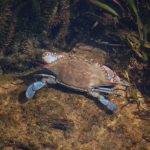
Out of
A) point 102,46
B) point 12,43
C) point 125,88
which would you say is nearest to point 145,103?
point 125,88

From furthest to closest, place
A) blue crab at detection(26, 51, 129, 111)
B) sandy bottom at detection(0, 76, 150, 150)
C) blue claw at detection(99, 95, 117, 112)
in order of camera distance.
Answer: blue crab at detection(26, 51, 129, 111) < blue claw at detection(99, 95, 117, 112) < sandy bottom at detection(0, 76, 150, 150)

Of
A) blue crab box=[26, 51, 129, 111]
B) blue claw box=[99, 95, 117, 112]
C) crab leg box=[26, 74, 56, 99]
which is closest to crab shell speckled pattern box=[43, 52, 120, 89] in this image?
blue crab box=[26, 51, 129, 111]

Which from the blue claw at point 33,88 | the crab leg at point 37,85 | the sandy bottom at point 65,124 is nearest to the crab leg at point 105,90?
the sandy bottom at point 65,124

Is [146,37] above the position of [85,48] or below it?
above

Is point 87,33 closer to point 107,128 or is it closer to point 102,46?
point 102,46

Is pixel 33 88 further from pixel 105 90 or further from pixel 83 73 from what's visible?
pixel 105 90

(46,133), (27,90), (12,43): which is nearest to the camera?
(46,133)

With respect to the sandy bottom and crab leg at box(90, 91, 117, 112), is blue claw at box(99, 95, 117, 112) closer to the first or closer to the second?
crab leg at box(90, 91, 117, 112)
